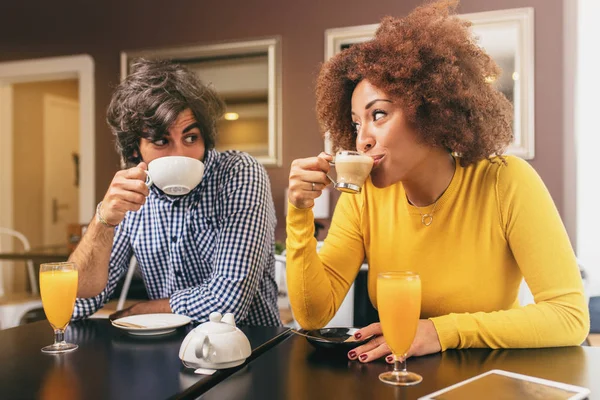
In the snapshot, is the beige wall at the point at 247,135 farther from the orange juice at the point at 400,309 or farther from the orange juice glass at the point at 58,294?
the orange juice at the point at 400,309

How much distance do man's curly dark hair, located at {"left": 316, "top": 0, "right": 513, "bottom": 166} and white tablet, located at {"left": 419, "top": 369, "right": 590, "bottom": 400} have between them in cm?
63

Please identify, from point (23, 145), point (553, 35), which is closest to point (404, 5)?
point (553, 35)

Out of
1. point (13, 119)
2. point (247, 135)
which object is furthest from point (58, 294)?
point (13, 119)

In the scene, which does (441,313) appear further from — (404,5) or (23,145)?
(23,145)

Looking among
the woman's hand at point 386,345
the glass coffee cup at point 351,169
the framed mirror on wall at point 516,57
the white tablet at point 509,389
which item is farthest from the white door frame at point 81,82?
the white tablet at point 509,389

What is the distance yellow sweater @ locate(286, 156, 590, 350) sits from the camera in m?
A: 1.17

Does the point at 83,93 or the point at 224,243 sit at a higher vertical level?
the point at 83,93

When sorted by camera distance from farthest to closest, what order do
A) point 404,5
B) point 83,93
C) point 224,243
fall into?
point 83,93 → point 404,5 → point 224,243

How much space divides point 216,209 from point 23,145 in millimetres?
5110

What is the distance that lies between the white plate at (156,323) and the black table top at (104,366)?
2cm

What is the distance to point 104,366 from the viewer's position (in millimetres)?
973

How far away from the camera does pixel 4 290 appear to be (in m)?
5.39

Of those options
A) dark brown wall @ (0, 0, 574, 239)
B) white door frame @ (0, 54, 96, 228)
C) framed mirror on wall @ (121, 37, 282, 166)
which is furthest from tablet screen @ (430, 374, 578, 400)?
white door frame @ (0, 54, 96, 228)

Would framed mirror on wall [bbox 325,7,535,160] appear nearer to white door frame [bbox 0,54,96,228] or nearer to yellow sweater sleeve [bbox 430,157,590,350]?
white door frame [bbox 0,54,96,228]
